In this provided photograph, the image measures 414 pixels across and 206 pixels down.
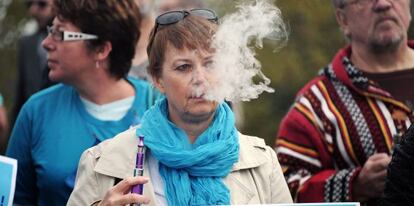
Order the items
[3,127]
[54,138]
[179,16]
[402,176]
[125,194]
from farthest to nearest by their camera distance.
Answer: [3,127] < [54,138] < [179,16] < [402,176] < [125,194]

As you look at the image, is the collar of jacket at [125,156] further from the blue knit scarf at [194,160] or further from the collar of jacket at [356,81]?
the collar of jacket at [356,81]

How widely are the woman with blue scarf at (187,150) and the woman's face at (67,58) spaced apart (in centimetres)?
117

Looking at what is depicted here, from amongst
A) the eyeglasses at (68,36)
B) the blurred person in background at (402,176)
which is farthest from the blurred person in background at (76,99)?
the blurred person in background at (402,176)

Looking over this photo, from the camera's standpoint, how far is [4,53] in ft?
44.3

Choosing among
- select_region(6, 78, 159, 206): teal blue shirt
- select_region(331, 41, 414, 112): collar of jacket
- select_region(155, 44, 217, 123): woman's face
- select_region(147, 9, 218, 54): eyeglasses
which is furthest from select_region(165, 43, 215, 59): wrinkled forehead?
select_region(331, 41, 414, 112): collar of jacket

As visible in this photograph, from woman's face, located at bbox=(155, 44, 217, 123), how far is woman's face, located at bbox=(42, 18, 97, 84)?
1230 mm

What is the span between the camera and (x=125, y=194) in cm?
393

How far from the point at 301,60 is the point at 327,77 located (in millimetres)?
7320

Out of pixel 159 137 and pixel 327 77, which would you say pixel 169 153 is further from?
pixel 327 77

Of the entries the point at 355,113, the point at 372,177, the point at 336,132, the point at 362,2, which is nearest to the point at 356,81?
the point at 355,113

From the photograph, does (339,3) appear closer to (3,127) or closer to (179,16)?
(179,16)

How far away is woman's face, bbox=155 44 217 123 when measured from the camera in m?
4.21

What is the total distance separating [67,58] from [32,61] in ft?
7.64

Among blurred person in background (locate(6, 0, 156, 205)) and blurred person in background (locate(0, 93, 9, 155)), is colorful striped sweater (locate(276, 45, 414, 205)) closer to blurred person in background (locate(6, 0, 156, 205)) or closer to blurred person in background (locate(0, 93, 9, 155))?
blurred person in background (locate(6, 0, 156, 205))
